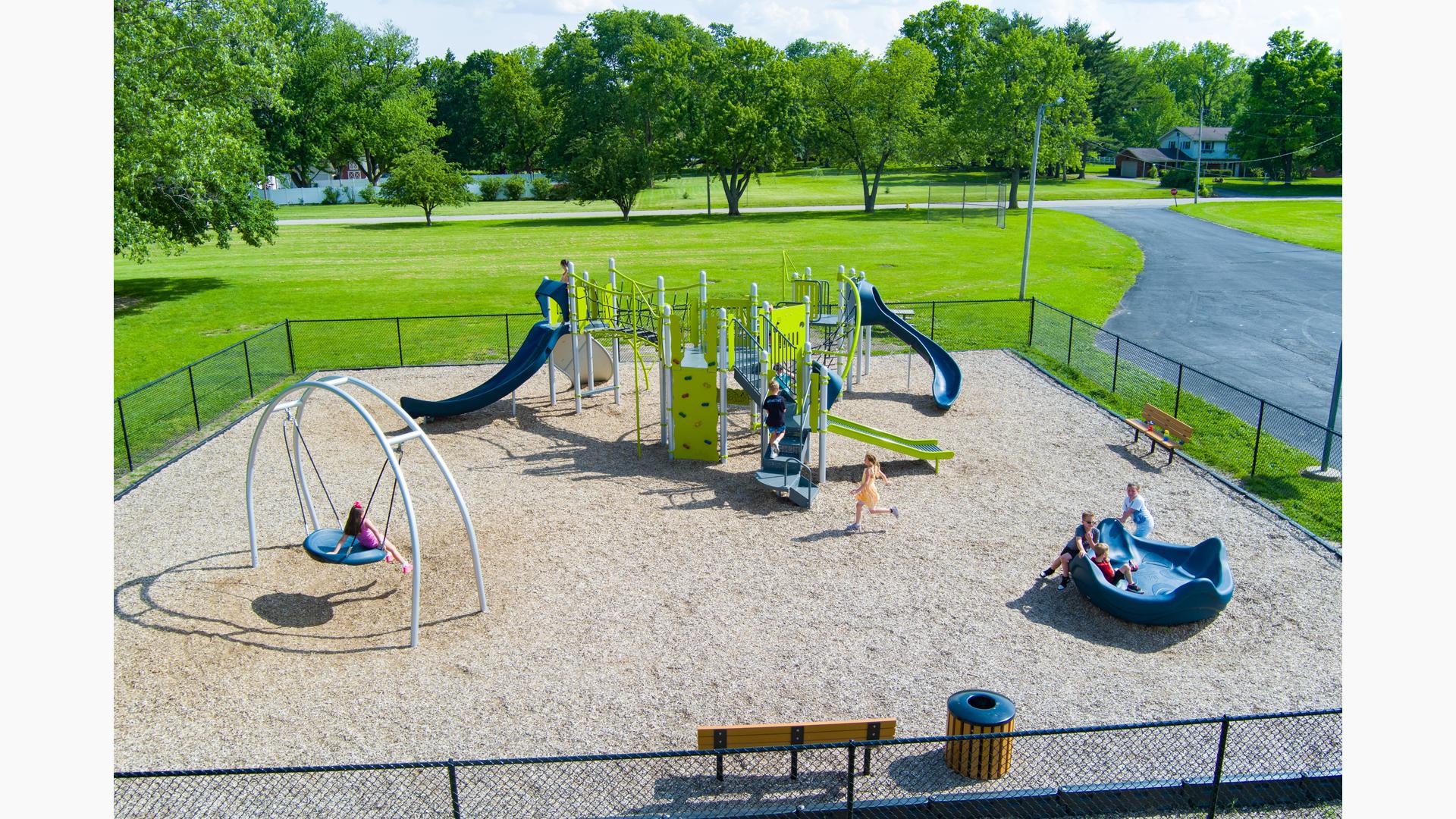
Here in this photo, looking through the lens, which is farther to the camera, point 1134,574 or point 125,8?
point 125,8

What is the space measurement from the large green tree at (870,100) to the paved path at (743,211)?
4934 mm

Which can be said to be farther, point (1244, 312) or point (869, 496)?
point (1244, 312)

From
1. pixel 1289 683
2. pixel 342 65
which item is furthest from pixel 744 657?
pixel 342 65

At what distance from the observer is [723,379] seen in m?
17.2

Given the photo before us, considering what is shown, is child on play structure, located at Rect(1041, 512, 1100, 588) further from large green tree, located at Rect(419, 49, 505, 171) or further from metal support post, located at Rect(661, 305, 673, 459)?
large green tree, located at Rect(419, 49, 505, 171)

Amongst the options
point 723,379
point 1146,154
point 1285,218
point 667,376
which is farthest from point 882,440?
point 1146,154

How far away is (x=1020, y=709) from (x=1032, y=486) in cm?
693

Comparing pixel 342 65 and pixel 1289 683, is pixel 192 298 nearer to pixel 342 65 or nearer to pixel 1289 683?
pixel 1289 683

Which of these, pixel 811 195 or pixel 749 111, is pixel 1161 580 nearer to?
pixel 749 111

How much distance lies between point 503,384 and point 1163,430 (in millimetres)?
12664

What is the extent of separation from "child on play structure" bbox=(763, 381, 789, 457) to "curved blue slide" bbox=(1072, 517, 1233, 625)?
5.25 meters

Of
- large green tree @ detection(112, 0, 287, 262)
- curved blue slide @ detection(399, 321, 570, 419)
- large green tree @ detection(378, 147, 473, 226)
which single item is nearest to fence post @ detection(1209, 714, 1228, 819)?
curved blue slide @ detection(399, 321, 570, 419)

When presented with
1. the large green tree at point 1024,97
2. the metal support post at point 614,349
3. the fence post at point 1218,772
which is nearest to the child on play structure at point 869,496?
the fence post at point 1218,772

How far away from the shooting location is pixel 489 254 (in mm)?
49812
